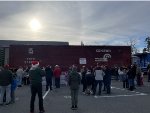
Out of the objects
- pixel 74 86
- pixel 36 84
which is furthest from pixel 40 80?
pixel 74 86

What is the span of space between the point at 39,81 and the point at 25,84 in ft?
57.7

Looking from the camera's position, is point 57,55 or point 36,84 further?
point 57,55

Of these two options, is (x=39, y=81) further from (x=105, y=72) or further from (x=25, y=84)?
(x=25, y=84)

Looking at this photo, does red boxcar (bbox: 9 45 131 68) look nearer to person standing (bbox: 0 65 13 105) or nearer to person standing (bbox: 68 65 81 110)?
person standing (bbox: 0 65 13 105)

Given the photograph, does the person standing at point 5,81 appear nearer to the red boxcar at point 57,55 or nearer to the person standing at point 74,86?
the person standing at point 74,86

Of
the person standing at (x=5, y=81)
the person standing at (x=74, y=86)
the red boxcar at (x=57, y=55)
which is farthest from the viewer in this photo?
the red boxcar at (x=57, y=55)

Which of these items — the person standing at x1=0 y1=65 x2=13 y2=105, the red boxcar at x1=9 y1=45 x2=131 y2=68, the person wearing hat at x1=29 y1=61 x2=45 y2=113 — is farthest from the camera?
the red boxcar at x1=9 y1=45 x2=131 y2=68

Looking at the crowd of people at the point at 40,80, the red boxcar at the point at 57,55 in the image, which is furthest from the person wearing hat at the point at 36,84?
the red boxcar at the point at 57,55

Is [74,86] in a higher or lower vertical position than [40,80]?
lower

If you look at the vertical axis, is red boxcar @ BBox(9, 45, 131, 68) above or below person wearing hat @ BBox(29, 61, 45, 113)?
above

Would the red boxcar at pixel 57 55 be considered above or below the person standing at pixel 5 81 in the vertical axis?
above

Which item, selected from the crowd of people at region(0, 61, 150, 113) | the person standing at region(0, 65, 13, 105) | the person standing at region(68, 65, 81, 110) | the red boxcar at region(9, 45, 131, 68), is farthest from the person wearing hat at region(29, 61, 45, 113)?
the red boxcar at region(9, 45, 131, 68)

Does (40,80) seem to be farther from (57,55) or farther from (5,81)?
(57,55)

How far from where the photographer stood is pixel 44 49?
30422mm
